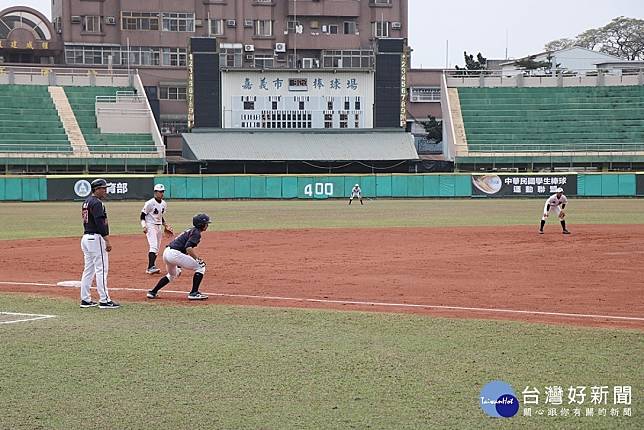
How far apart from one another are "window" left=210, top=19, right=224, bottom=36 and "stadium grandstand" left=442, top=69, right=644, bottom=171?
23751 mm

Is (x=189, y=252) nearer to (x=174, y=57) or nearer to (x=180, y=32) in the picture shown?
(x=174, y=57)

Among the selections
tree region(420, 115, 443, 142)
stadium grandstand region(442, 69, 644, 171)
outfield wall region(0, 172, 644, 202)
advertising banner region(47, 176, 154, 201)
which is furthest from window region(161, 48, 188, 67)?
advertising banner region(47, 176, 154, 201)

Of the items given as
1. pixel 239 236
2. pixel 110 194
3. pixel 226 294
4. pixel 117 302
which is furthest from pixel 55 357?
pixel 110 194

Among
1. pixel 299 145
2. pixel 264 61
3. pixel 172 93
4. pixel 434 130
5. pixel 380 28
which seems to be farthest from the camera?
pixel 380 28

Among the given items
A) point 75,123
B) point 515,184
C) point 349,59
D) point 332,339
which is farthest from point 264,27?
point 332,339

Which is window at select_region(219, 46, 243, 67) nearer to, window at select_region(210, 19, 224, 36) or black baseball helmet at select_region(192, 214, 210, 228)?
window at select_region(210, 19, 224, 36)

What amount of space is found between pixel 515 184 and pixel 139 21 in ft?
141

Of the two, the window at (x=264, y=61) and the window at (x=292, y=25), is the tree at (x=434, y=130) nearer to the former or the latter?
the window at (x=264, y=61)

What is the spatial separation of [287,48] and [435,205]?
4135 centimetres

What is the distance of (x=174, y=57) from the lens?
289 feet

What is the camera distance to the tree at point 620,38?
12225 cm

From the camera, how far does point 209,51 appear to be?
7075cm

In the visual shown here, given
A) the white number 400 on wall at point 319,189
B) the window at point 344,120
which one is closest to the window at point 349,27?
the window at point 344,120

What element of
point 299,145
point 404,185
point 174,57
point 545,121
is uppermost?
point 174,57
